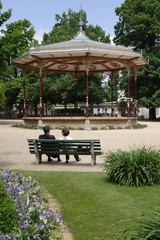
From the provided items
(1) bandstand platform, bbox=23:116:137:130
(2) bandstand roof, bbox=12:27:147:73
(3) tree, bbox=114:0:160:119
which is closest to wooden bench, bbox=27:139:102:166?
(1) bandstand platform, bbox=23:116:137:130

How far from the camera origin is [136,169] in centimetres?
613

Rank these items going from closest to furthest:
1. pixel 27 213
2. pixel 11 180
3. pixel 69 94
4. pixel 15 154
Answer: pixel 27 213
pixel 11 180
pixel 15 154
pixel 69 94

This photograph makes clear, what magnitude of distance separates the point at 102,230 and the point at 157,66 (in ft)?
119

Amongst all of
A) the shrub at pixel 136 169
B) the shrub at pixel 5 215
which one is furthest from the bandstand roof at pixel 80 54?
the shrub at pixel 5 215

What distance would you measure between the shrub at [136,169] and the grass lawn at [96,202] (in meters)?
0.21

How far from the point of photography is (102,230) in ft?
13.0

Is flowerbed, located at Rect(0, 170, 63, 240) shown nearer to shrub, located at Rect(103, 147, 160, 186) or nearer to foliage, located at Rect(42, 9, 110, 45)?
shrub, located at Rect(103, 147, 160, 186)

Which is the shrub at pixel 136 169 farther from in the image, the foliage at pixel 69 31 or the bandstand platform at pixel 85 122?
the foliage at pixel 69 31

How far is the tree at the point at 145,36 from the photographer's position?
121ft

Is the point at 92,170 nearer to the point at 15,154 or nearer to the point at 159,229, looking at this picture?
the point at 15,154

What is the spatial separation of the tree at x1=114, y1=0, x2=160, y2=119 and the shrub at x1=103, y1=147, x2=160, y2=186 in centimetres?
3092

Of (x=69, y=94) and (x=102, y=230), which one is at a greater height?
(x=69, y=94)

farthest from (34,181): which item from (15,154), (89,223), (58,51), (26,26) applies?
(26,26)

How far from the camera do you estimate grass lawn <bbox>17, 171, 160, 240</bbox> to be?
13.3 ft
